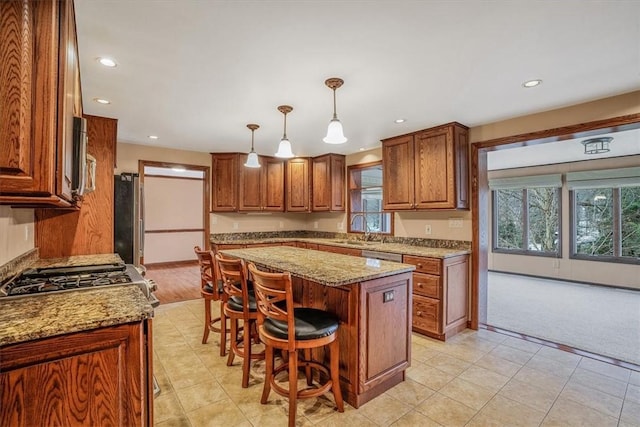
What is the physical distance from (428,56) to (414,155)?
188 cm

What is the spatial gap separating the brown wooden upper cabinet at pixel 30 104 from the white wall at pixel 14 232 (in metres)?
0.99

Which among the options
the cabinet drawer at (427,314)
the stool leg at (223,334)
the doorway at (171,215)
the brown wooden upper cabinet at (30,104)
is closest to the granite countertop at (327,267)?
the stool leg at (223,334)

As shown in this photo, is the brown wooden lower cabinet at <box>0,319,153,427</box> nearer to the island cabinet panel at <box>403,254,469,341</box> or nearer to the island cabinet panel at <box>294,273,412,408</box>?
the island cabinet panel at <box>294,273,412,408</box>

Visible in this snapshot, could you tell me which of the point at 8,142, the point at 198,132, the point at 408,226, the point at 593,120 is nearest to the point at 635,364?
the point at 593,120

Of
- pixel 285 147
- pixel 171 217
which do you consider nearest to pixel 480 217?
pixel 285 147

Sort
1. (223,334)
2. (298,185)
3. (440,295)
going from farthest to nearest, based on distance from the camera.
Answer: (298,185) → (440,295) → (223,334)

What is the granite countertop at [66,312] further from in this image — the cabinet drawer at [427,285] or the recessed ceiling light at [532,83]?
the recessed ceiling light at [532,83]

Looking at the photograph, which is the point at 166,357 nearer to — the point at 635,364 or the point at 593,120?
the point at 635,364

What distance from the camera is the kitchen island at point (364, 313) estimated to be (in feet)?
6.65

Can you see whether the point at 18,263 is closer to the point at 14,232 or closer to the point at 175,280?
the point at 14,232

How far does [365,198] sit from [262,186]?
69.8 inches

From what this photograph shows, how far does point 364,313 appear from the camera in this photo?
205 cm

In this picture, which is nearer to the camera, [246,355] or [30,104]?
[30,104]

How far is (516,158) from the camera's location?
5.76 meters
